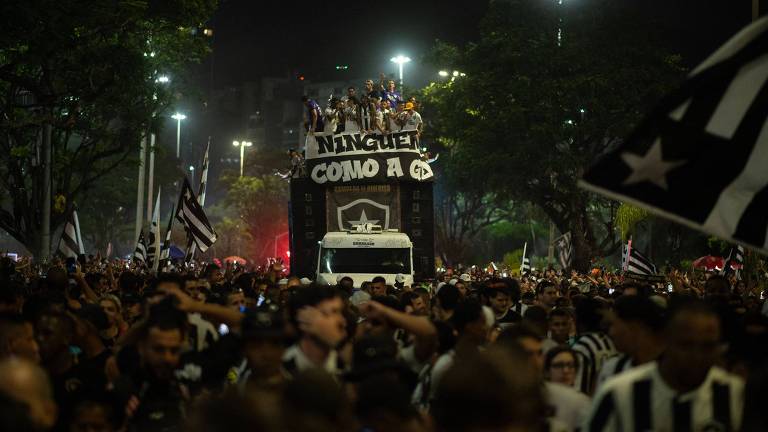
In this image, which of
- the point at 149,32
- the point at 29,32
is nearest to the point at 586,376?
the point at 29,32

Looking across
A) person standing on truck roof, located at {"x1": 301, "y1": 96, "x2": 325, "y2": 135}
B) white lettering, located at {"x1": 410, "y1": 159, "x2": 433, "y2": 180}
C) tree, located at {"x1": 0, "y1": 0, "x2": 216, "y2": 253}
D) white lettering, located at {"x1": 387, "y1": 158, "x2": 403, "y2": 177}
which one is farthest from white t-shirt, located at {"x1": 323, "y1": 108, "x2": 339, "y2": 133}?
tree, located at {"x1": 0, "y1": 0, "x2": 216, "y2": 253}

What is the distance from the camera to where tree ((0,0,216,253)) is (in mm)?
17281

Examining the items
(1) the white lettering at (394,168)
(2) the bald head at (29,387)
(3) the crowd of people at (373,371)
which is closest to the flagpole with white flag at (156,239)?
(1) the white lettering at (394,168)

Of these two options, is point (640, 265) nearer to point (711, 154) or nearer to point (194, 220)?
point (194, 220)

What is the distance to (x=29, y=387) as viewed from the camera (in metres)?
4.04

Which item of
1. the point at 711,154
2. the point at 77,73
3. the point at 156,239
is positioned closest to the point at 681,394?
the point at 711,154

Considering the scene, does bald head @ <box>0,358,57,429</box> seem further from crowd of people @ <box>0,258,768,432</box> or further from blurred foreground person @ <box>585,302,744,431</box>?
blurred foreground person @ <box>585,302,744,431</box>

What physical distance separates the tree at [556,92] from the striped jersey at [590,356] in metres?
34.3

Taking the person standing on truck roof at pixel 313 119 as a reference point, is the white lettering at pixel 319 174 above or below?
below

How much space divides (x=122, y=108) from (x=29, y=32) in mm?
10858

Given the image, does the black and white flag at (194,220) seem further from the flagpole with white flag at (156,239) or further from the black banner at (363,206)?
the black banner at (363,206)

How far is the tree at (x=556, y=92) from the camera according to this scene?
41.9m

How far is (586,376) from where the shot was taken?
7.24 m

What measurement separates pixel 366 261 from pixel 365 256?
0.12 metres
